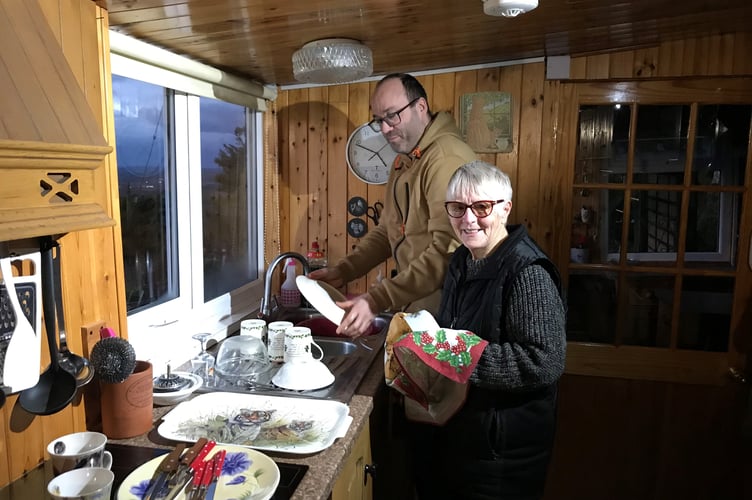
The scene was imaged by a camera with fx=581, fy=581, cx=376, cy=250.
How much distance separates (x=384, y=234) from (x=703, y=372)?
4.81 ft

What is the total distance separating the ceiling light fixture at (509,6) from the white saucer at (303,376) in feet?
3.28

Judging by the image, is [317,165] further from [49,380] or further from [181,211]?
[49,380]

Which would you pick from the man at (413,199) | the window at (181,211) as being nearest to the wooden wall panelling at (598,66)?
the man at (413,199)

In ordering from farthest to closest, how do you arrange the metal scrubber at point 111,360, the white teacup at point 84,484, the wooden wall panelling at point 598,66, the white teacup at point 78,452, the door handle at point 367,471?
1. the wooden wall panelling at point 598,66
2. the door handle at point 367,471
3. the metal scrubber at point 111,360
4. the white teacup at point 78,452
5. the white teacup at point 84,484

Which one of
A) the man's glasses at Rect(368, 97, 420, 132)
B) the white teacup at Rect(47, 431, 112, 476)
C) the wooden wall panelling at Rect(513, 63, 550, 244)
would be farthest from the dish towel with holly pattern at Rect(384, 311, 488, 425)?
the wooden wall panelling at Rect(513, 63, 550, 244)

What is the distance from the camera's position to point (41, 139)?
0.85 meters

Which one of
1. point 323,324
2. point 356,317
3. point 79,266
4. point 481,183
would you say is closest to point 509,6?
point 481,183

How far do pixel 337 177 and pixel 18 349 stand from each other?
69.2 inches

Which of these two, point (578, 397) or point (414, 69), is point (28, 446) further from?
point (578, 397)

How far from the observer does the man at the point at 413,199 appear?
1800 millimetres

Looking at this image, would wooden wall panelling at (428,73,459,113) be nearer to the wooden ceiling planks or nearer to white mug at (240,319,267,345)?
the wooden ceiling planks

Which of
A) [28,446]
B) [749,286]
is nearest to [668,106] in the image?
[749,286]

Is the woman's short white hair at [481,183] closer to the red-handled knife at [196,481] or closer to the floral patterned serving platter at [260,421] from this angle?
the floral patterned serving platter at [260,421]

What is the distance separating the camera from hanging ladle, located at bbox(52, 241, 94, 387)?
44.8 inches
